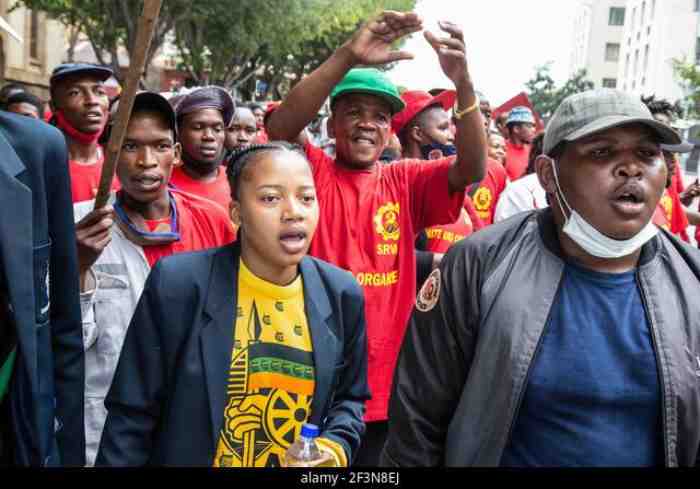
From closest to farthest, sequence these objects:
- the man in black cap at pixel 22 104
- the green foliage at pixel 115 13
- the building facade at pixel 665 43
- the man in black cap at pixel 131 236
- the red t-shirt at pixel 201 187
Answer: the man in black cap at pixel 131 236 < the red t-shirt at pixel 201 187 < the man in black cap at pixel 22 104 < the green foliage at pixel 115 13 < the building facade at pixel 665 43

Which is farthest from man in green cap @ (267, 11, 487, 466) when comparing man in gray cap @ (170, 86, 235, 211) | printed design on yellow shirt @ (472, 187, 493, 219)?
printed design on yellow shirt @ (472, 187, 493, 219)

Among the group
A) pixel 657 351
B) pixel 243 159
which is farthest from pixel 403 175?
pixel 657 351

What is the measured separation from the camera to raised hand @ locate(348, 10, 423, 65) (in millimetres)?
3197

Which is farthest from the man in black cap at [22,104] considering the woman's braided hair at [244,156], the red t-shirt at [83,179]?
the woman's braided hair at [244,156]

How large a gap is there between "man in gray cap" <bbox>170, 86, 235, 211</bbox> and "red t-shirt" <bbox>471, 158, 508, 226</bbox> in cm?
202

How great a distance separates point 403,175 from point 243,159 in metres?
1.20

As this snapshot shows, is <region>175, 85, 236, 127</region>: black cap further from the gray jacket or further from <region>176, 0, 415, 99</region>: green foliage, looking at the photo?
<region>176, 0, 415, 99</region>: green foliage

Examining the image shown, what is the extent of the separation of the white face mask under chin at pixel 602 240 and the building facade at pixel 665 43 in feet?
156

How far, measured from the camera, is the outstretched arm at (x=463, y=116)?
3.04 meters

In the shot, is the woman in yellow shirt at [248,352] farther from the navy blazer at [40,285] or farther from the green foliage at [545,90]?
the green foliage at [545,90]

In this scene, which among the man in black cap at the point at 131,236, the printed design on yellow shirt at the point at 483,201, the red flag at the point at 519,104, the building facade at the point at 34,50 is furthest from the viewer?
the building facade at the point at 34,50

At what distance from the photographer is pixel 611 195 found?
232cm

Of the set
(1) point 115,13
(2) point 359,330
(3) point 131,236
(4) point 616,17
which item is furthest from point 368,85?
(4) point 616,17

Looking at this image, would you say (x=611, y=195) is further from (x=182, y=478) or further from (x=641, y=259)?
(x=182, y=478)
